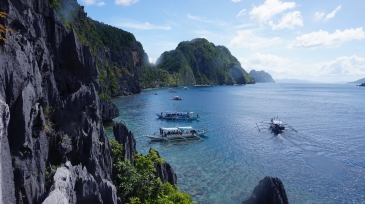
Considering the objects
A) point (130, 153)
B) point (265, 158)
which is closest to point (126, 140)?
point (130, 153)

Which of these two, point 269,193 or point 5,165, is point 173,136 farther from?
point 5,165

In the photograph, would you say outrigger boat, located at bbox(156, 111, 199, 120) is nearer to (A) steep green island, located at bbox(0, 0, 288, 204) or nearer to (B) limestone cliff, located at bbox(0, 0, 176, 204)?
(B) limestone cliff, located at bbox(0, 0, 176, 204)

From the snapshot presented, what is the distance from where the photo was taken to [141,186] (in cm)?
2219

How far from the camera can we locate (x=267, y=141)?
5284 centimetres

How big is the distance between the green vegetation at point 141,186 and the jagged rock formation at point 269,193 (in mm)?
8436

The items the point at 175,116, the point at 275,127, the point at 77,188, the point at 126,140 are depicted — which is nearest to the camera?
the point at 77,188

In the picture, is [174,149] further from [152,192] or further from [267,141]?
[152,192]

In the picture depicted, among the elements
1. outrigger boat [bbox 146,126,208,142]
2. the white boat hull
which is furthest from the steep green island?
outrigger boat [bbox 146,126,208,142]

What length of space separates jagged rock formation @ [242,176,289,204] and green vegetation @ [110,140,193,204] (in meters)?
8.44

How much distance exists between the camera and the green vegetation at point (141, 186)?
1992cm

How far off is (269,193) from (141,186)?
40.2ft

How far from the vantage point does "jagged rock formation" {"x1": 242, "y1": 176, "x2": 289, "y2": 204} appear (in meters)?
24.6

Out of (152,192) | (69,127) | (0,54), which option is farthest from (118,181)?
(0,54)

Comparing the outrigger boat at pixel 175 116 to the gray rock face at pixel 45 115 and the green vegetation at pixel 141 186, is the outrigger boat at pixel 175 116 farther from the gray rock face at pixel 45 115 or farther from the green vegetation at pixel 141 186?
the green vegetation at pixel 141 186
